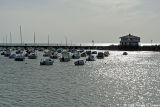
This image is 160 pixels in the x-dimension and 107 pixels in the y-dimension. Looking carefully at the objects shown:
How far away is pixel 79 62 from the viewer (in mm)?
97625

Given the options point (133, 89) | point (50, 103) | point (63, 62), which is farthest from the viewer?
point (63, 62)

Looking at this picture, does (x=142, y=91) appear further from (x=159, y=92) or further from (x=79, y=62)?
(x=79, y=62)

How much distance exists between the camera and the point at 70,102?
38.9 metres

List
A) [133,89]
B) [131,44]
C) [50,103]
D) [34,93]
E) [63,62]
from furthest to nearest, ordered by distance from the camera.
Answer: [131,44] < [63,62] < [133,89] < [34,93] < [50,103]

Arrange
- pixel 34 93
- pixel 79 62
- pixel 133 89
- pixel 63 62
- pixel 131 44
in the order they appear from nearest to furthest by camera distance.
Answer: pixel 34 93 < pixel 133 89 < pixel 79 62 < pixel 63 62 < pixel 131 44

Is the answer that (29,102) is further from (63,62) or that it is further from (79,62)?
(63,62)

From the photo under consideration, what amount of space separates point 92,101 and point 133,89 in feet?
38.2

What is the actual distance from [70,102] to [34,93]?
7.53 metres

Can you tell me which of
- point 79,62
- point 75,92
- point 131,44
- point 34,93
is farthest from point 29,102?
point 131,44

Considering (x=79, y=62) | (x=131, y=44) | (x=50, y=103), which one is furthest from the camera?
(x=131, y=44)

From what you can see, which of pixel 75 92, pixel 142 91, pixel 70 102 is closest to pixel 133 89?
pixel 142 91

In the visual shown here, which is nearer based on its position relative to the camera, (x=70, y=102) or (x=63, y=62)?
(x=70, y=102)

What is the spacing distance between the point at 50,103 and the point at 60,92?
25.6 ft

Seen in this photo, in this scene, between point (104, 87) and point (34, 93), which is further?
point (104, 87)
